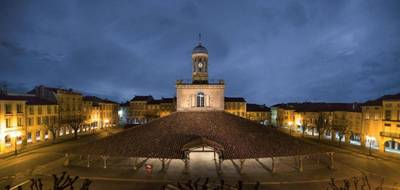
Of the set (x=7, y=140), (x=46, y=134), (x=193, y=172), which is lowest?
(x=193, y=172)

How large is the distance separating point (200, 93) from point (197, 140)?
1167 cm

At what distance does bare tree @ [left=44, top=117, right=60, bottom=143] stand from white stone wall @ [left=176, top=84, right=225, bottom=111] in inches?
1342

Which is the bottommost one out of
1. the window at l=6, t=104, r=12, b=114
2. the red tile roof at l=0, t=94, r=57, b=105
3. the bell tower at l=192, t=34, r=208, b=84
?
the window at l=6, t=104, r=12, b=114

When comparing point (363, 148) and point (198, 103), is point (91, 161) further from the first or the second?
point (363, 148)

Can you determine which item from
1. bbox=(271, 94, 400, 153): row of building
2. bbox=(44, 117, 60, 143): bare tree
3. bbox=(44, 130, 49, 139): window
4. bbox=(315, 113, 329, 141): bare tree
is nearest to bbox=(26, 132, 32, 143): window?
bbox=(44, 117, 60, 143): bare tree

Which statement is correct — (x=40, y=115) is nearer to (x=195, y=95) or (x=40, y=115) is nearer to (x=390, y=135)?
(x=195, y=95)

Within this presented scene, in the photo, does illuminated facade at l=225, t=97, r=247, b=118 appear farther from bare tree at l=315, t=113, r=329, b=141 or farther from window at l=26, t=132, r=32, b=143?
window at l=26, t=132, r=32, b=143

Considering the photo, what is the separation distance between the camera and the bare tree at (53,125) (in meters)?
53.2

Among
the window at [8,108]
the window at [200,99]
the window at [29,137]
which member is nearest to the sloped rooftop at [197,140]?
the window at [200,99]

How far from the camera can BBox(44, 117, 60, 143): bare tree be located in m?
53.2

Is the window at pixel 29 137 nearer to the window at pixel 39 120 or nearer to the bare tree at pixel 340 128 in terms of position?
the window at pixel 39 120

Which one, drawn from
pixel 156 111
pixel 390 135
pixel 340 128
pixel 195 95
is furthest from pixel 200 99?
pixel 156 111

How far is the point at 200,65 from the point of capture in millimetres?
37625

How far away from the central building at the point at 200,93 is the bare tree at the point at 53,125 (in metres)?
34.1
